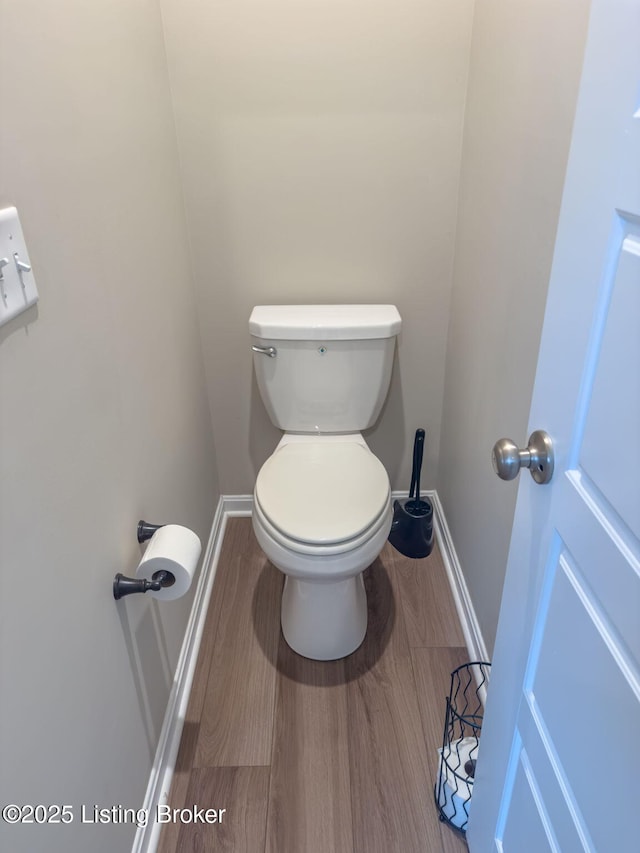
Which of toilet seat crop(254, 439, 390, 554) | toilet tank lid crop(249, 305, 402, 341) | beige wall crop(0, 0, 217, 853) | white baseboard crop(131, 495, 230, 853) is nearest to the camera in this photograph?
beige wall crop(0, 0, 217, 853)

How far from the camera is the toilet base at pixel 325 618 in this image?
150 centimetres

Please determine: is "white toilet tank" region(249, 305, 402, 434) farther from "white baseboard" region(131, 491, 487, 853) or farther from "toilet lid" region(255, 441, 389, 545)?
"white baseboard" region(131, 491, 487, 853)

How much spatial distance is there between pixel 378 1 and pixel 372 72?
15 centimetres

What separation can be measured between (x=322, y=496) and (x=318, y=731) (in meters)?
Answer: 0.56

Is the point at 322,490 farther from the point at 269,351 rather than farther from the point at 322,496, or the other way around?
the point at 269,351

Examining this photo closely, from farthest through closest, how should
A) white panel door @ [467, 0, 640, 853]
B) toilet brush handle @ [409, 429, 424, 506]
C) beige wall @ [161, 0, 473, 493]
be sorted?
toilet brush handle @ [409, 429, 424, 506], beige wall @ [161, 0, 473, 493], white panel door @ [467, 0, 640, 853]

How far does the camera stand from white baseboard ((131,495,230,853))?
46.8 inches

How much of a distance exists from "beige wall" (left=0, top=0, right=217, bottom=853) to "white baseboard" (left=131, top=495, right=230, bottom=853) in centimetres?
5

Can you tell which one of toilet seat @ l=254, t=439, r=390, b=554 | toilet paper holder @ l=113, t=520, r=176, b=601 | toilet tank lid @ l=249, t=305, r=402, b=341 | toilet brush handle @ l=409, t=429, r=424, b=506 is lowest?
toilet brush handle @ l=409, t=429, r=424, b=506

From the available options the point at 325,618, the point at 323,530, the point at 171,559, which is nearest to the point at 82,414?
the point at 171,559

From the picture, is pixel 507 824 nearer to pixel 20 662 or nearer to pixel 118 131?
pixel 20 662

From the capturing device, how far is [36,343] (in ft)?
2.51

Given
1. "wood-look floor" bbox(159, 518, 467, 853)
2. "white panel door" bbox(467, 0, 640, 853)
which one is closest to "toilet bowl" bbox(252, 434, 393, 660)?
"wood-look floor" bbox(159, 518, 467, 853)

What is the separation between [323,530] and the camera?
4.36 feet
